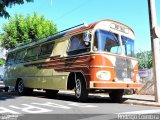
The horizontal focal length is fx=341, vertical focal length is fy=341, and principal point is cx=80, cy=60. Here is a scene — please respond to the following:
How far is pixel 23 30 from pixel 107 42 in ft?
78.7

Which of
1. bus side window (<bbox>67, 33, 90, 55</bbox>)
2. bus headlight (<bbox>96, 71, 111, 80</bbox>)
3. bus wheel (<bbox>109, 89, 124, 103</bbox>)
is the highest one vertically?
bus side window (<bbox>67, 33, 90, 55</bbox>)

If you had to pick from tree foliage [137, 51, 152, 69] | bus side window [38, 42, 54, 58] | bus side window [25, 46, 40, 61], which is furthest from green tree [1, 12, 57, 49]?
bus side window [38, 42, 54, 58]

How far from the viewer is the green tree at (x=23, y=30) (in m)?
35.9

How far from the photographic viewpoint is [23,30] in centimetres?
3606

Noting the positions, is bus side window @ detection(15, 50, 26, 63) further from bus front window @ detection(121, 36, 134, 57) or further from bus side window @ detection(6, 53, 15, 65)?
bus front window @ detection(121, 36, 134, 57)

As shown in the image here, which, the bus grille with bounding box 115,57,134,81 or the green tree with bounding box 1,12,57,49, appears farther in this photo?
the green tree with bounding box 1,12,57,49

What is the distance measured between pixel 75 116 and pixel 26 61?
10360 mm

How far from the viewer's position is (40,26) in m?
36.3

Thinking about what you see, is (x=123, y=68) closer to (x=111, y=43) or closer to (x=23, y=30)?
(x=111, y=43)

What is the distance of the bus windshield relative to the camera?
1291 cm

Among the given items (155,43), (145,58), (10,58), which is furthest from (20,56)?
(145,58)

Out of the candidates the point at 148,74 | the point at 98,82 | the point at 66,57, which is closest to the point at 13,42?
the point at 148,74

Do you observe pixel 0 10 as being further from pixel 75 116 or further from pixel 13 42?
pixel 13 42

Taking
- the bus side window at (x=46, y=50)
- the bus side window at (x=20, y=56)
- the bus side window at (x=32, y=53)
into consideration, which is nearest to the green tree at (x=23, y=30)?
the bus side window at (x=20, y=56)
